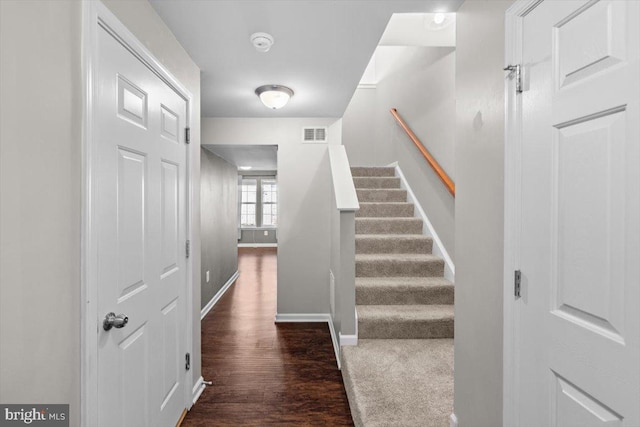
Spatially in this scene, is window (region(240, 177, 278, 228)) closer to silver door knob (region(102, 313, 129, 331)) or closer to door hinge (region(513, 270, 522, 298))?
silver door knob (region(102, 313, 129, 331))

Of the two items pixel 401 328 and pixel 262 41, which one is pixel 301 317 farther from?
pixel 262 41

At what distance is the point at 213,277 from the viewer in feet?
14.1

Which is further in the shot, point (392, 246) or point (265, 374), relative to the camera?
point (392, 246)

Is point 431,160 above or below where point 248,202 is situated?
above

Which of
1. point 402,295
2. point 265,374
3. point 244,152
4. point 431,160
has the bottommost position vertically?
point 265,374

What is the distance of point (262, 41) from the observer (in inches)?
74.7

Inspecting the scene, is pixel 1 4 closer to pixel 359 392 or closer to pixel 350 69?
pixel 350 69

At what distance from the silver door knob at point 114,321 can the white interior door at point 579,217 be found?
1486 mm

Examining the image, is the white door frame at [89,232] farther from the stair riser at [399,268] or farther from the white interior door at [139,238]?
the stair riser at [399,268]

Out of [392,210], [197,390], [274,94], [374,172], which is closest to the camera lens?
[197,390]

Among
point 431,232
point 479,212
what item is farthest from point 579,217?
point 431,232

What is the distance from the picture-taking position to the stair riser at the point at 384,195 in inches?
160

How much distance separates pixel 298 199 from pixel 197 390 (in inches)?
84.9

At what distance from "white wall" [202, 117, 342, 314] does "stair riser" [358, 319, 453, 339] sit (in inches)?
48.5
